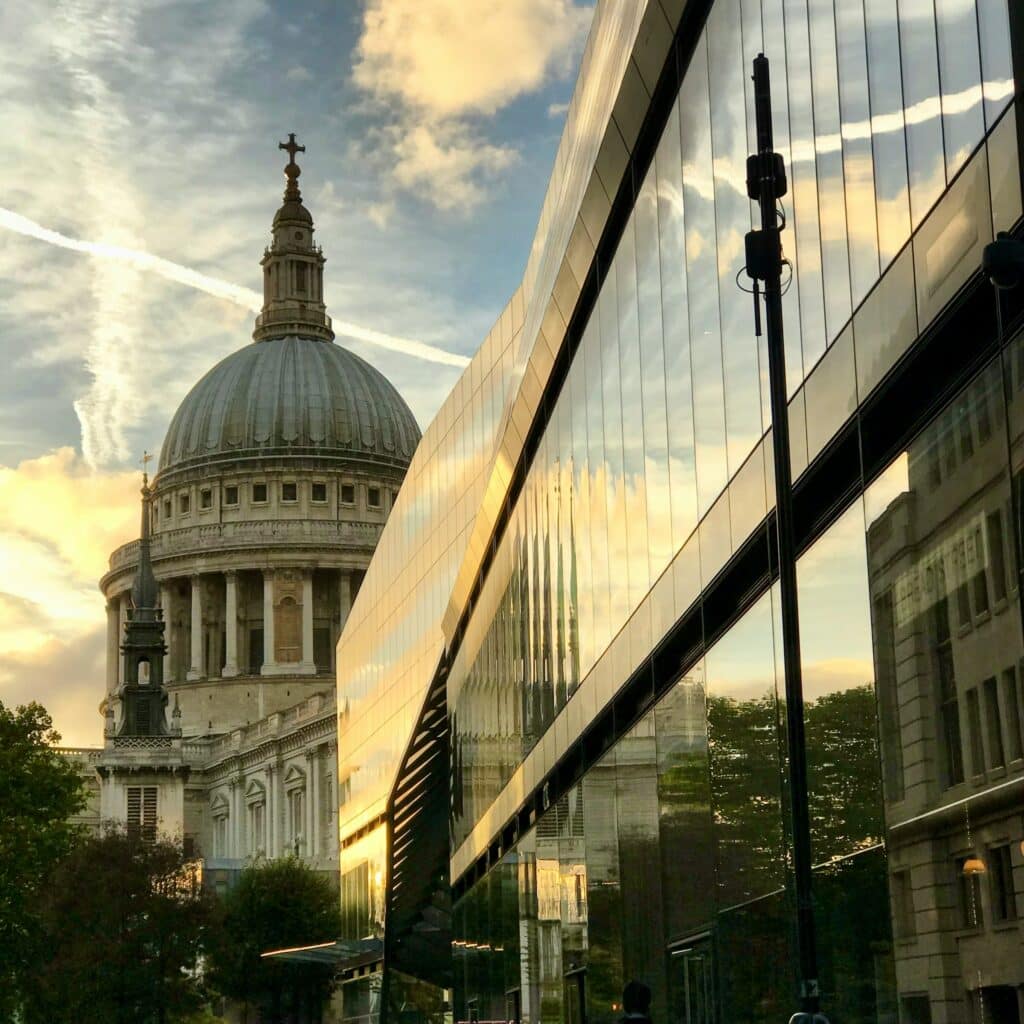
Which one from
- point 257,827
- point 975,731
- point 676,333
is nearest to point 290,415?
point 257,827

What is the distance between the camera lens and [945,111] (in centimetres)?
1733

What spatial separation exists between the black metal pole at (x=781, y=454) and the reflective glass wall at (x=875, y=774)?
158cm

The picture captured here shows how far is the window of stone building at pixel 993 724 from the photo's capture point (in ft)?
53.7

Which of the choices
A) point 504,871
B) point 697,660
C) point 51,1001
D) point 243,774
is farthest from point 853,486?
point 243,774

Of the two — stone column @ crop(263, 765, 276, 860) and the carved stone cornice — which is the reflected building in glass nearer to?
stone column @ crop(263, 765, 276, 860)

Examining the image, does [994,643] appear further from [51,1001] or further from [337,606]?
[337,606]

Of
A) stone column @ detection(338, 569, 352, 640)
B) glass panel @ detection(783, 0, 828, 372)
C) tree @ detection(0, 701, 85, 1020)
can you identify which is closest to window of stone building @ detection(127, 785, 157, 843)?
stone column @ detection(338, 569, 352, 640)

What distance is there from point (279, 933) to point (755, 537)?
86.2 m

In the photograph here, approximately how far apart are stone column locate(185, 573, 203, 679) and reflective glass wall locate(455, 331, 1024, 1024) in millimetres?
147411

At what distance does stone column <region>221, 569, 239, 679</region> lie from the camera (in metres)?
174

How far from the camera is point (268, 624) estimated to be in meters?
175

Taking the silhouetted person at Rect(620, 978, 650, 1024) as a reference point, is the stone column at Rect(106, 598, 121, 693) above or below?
above

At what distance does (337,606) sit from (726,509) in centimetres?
15450

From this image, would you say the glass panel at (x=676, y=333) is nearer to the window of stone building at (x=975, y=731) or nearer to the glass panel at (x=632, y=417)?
the glass panel at (x=632, y=417)
